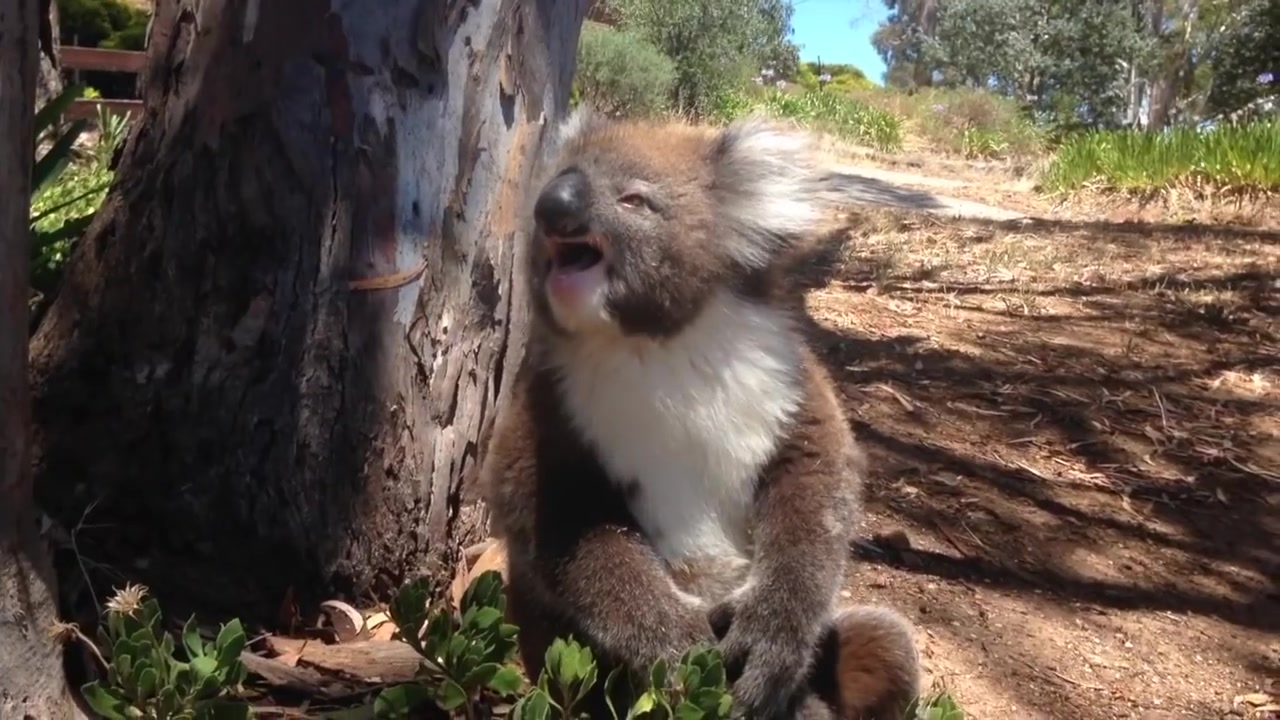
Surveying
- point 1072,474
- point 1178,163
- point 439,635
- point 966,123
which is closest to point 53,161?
point 439,635

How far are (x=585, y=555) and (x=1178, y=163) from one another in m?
8.80

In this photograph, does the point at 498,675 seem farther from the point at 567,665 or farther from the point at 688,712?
the point at 688,712

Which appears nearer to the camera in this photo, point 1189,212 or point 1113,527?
point 1113,527

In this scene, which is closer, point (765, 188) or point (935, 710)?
point (935, 710)

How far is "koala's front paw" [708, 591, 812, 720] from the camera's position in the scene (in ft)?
7.70

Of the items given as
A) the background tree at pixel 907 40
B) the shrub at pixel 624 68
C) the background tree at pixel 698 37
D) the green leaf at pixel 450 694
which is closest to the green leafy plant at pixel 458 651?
the green leaf at pixel 450 694

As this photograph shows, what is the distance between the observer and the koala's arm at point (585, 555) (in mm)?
2348

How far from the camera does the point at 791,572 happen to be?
2.37 m

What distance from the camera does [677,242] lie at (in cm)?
245

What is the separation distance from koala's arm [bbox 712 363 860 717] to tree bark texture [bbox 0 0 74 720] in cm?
128

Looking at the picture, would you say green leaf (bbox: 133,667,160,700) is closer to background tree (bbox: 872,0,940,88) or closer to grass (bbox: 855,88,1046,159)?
grass (bbox: 855,88,1046,159)

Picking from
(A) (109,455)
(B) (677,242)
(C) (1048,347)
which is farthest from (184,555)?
(C) (1048,347)

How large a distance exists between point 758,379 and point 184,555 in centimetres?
134

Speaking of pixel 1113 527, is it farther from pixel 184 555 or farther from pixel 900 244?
pixel 900 244
